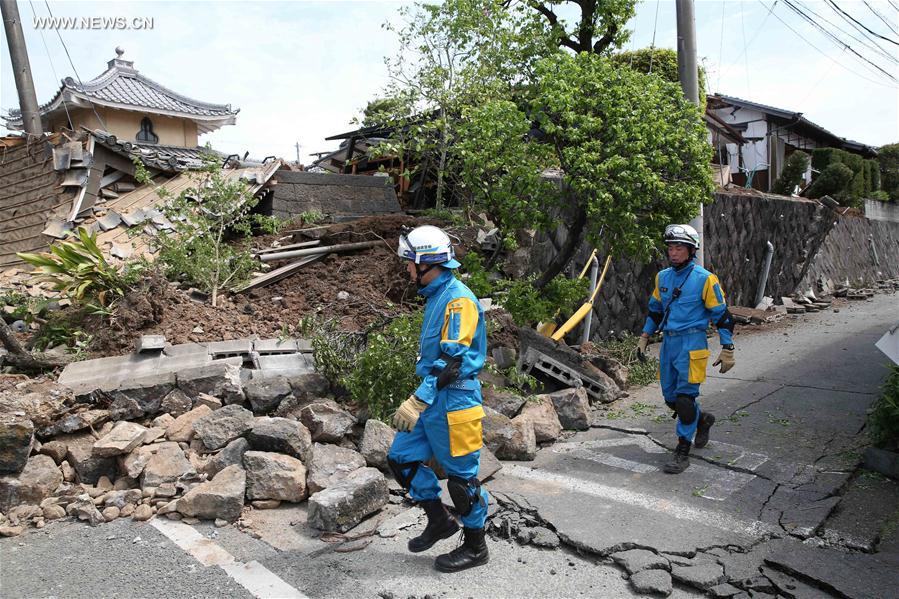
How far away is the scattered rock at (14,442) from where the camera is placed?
450 cm

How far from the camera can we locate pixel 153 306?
655 centimetres

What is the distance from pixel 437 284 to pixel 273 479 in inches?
74.5

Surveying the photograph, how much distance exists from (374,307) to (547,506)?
11.3ft

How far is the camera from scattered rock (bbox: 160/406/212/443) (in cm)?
519

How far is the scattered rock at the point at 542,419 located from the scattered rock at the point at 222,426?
90.5 inches

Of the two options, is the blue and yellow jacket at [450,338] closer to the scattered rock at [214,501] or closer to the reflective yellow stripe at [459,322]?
the reflective yellow stripe at [459,322]

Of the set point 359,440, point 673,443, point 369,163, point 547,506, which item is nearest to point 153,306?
point 359,440

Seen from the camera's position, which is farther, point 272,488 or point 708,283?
point 708,283

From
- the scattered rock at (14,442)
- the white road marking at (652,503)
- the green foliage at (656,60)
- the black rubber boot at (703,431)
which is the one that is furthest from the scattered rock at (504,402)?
the green foliage at (656,60)

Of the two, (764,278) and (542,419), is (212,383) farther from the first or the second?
(764,278)

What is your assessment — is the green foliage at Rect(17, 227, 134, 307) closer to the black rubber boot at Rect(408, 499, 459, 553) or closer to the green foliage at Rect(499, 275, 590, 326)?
the green foliage at Rect(499, 275, 590, 326)

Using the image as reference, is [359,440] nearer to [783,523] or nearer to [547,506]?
[547,506]

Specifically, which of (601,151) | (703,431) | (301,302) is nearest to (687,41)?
(601,151)

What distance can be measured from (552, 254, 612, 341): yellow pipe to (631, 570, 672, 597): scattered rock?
4.40 metres
